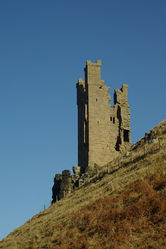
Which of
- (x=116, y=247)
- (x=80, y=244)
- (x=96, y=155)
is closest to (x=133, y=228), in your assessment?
(x=116, y=247)

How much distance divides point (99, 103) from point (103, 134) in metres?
4.31

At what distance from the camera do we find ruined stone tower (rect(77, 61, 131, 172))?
188ft

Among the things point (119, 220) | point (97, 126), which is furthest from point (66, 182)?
point (119, 220)

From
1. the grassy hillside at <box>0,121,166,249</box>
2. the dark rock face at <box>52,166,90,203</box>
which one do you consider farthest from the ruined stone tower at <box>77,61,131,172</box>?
the grassy hillside at <box>0,121,166,249</box>

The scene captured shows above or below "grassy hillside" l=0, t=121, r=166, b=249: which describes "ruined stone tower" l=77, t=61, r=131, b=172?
above

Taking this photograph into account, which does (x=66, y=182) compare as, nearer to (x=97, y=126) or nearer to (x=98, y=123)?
(x=97, y=126)

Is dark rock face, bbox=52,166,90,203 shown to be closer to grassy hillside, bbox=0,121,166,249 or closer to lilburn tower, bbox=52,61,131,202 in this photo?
lilburn tower, bbox=52,61,131,202

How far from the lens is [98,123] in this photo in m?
58.3

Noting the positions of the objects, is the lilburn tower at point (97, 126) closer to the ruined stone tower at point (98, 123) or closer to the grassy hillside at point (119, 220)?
the ruined stone tower at point (98, 123)

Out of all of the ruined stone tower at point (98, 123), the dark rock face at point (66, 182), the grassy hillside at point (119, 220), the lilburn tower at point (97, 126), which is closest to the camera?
the grassy hillside at point (119, 220)

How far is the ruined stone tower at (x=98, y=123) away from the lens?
57188 millimetres

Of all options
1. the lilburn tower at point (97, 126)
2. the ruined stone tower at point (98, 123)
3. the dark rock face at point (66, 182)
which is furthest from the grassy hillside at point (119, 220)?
the ruined stone tower at point (98, 123)

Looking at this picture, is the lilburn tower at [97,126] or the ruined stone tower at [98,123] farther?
the ruined stone tower at [98,123]

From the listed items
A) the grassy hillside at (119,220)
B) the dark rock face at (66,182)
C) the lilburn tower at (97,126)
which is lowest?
the grassy hillside at (119,220)
